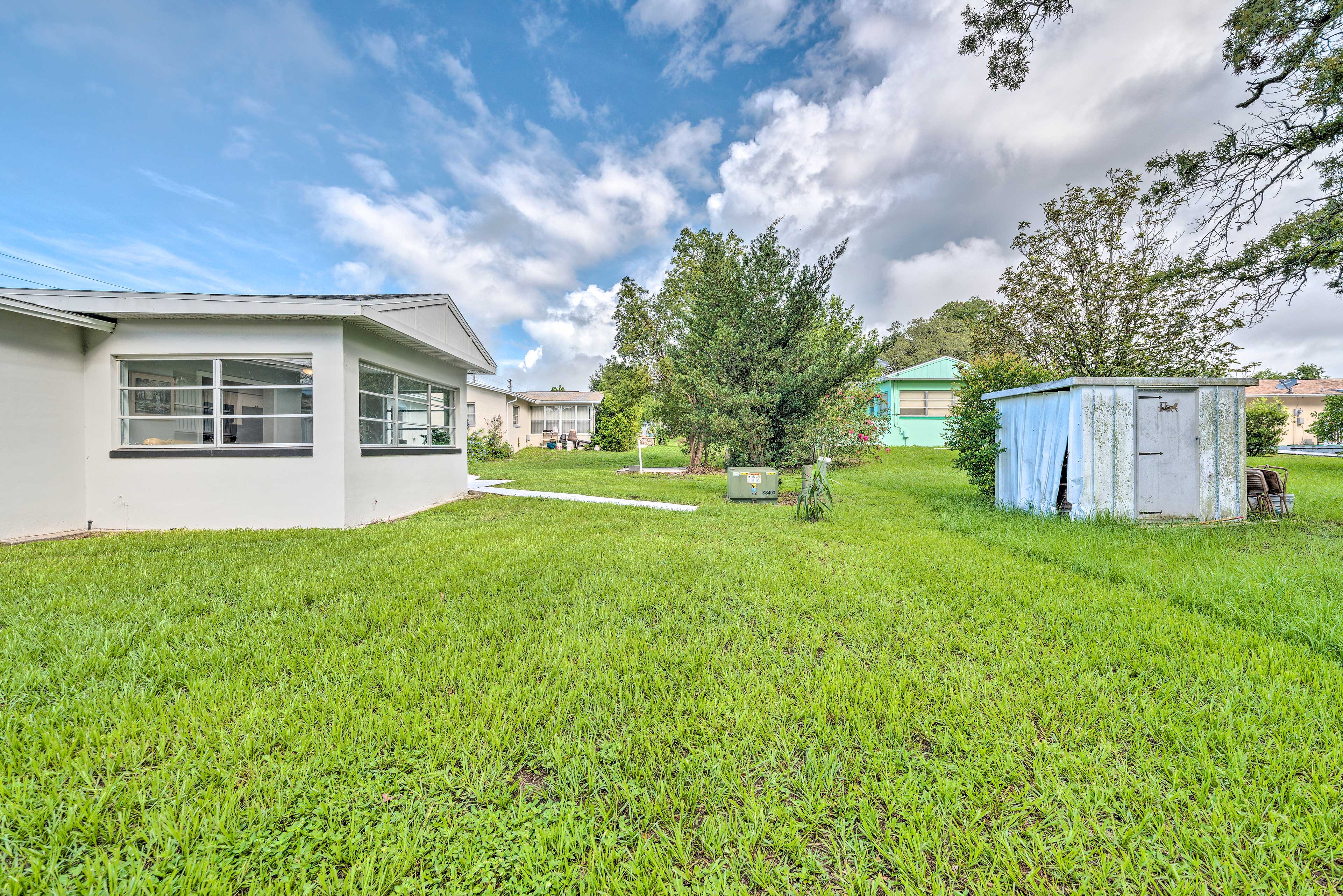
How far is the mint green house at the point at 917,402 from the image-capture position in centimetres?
2223

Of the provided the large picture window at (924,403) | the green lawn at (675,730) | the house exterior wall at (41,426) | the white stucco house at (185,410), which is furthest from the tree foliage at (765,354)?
the large picture window at (924,403)

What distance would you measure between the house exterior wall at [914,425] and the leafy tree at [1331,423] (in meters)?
12.0

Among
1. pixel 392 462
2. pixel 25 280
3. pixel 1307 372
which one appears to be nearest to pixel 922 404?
pixel 392 462

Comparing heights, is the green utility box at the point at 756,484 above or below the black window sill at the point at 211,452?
below

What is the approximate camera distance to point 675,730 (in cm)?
218

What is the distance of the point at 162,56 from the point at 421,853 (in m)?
16.8

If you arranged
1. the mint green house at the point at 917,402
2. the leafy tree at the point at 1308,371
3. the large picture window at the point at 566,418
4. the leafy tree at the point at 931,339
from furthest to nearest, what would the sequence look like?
the leafy tree at the point at 1308,371
the leafy tree at the point at 931,339
the large picture window at the point at 566,418
the mint green house at the point at 917,402

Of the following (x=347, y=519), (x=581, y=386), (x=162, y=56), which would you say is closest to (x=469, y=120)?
(x=162, y=56)

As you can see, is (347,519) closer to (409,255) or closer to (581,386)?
(409,255)

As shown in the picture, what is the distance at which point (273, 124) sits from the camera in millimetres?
12602

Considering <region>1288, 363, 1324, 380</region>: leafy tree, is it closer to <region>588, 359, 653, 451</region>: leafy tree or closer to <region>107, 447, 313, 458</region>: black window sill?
<region>588, 359, 653, 451</region>: leafy tree

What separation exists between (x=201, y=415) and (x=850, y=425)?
14.6 m

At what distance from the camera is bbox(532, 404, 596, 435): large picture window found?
33531 mm

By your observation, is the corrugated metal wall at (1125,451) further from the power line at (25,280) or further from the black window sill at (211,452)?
the power line at (25,280)
